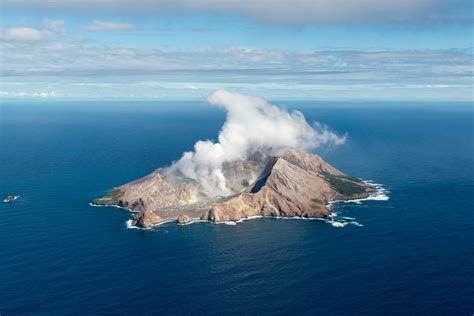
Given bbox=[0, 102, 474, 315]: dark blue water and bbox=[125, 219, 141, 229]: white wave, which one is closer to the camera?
bbox=[0, 102, 474, 315]: dark blue water

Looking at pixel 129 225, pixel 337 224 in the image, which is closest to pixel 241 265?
pixel 337 224

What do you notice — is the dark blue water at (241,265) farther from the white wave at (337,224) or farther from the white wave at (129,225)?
the white wave at (337,224)

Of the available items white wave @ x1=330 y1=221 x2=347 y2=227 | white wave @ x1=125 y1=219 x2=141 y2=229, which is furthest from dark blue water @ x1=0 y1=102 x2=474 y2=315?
white wave @ x1=330 y1=221 x2=347 y2=227

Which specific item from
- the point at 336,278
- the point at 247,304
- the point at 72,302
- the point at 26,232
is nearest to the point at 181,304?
the point at 247,304

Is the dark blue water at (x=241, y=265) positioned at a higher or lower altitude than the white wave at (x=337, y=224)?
lower

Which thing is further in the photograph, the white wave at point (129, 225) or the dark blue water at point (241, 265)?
the white wave at point (129, 225)

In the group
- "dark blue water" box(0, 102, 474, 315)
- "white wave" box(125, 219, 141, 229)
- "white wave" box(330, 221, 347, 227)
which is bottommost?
"dark blue water" box(0, 102, 474, 315)

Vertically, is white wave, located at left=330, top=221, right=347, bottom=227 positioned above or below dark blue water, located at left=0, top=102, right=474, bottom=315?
above

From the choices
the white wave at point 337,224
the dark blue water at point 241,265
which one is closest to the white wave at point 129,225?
the dark blue water at point 241,265

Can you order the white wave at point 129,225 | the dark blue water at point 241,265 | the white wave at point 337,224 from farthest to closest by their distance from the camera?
the white wave at point 129,225 < the white wave at point 337,224 < the dark blue water at point 241,265

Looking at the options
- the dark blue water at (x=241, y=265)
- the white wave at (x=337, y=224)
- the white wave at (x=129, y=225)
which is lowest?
the dark blue water at (x=241, y=265)

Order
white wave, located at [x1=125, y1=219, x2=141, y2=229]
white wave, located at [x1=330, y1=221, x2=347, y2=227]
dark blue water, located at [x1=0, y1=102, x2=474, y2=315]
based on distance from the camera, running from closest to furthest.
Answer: dark blue water, located at [x1=0, y1=102, x2=474, y2=315] → white wave, located at [x1=330, y1=221, x2=347, y2=227] → white wave, located at [x1=125, y1=219, x2=141, y2=229]

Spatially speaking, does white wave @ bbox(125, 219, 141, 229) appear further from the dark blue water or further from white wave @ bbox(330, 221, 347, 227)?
white wave @ bbox(330, 221, 347, 227)
